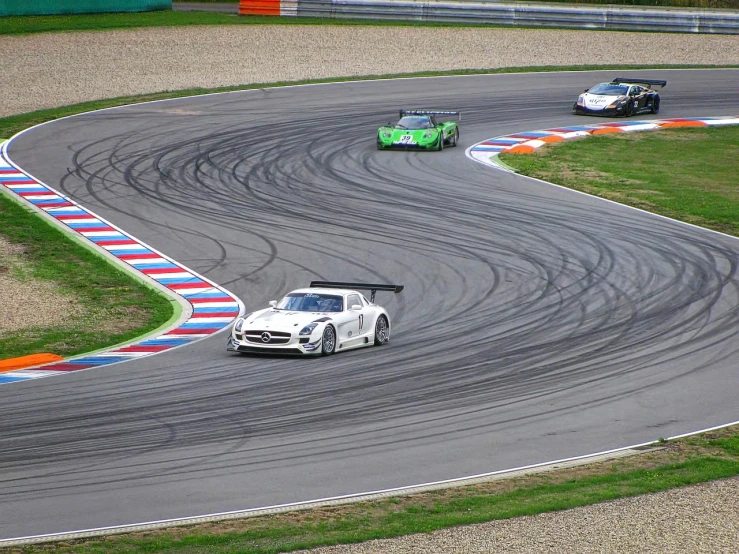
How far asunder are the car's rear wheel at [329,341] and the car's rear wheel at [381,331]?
35.6 inches

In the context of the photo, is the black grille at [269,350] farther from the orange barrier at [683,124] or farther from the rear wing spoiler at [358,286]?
the orange barrier at [683,124]

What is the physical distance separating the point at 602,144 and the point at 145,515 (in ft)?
95.2

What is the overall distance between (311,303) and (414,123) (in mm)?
17321

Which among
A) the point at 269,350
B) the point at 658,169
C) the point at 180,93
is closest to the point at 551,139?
the point at 658,169

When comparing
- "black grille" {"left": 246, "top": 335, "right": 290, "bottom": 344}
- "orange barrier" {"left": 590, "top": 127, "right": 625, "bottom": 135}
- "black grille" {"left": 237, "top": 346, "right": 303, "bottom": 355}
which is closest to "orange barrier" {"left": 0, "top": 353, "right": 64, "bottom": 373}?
"black grille" {"left": 237, "top": 346, "right": 303, "bottom": 355}

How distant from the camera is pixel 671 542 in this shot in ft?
31.1

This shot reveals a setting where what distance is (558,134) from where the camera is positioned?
1481 inches

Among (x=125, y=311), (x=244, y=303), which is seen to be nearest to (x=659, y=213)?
(x=244, y=303)

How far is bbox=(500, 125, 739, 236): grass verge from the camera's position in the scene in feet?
95.3

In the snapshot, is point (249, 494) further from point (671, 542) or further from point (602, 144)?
point (602, 144)

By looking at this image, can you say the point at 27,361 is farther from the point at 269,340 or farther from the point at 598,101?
the point at 598,101

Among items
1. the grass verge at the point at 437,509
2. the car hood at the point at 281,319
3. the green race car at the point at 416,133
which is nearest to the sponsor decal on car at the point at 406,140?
the green race car at the point at 416,133

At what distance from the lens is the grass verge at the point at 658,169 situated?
29.1 meters

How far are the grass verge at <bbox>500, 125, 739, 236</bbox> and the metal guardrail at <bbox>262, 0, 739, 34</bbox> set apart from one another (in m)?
13.0
